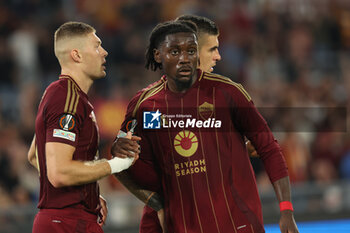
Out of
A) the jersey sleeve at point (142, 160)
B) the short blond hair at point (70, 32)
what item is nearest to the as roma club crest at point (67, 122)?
the jersey sleeve at point (142, 160)

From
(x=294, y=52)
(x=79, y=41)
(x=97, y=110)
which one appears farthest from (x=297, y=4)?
(x=79, y=41)

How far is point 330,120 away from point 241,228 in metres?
5.87

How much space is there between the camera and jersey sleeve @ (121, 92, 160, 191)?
15.0 feet

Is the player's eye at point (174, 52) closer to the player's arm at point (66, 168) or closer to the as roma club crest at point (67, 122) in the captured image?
the as roma club crest at point (67, 122)

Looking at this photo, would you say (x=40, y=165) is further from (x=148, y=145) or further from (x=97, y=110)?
(x=97, y=110)

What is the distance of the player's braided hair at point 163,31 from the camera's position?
443cm

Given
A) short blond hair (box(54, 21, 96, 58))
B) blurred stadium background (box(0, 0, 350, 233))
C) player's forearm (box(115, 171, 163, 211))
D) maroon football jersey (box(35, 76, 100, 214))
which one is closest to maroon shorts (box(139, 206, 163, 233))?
player's forearm (box(115, 171, 163, 211))

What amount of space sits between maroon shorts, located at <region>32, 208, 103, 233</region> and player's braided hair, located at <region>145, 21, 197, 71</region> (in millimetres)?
1200

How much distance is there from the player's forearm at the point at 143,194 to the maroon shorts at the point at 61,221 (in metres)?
0.51

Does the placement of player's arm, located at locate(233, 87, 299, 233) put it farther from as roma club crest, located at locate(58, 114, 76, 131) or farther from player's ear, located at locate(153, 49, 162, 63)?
as roma club crest, located at locate(58, 114, 76, 131)

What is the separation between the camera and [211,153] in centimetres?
435

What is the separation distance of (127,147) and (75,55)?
75 centimetres

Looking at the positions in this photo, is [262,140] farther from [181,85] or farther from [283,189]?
[181,85]

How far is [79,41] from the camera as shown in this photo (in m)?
4.60
